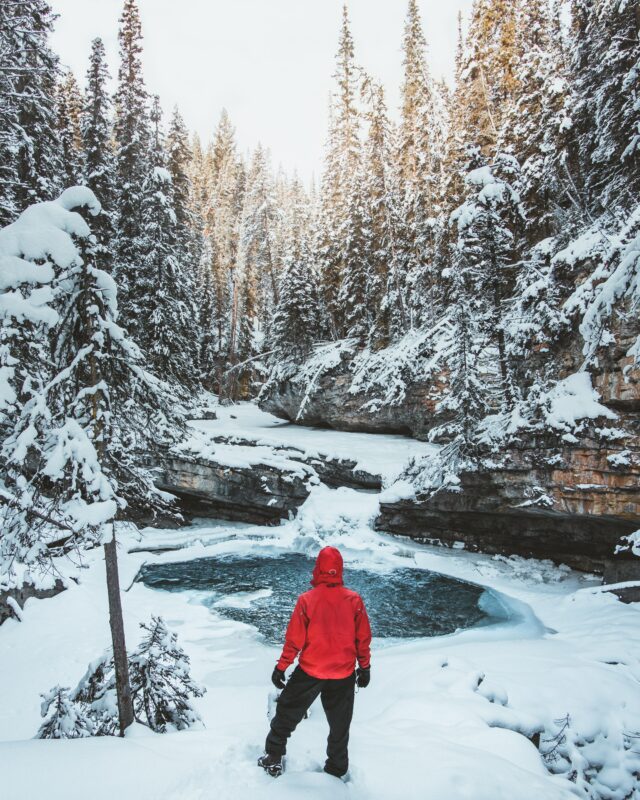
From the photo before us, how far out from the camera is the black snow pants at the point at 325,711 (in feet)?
12.8

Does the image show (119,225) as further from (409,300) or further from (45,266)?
(45,266)

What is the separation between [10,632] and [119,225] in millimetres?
20082

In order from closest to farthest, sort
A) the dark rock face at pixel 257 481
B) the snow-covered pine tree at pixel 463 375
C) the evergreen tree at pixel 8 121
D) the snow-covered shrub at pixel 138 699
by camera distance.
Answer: the snow-covered shrub at pixel 138 699, the evergreen tree at pixel 8 121, the snow-covered pine tree at pixel 463 375, the dark rock face at pixel 257 481

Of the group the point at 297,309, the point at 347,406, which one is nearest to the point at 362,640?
the point at 347,406

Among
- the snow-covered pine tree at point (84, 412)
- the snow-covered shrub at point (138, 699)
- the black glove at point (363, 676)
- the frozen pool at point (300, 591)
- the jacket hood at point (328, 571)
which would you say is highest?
the snow-covered pine tree at point (84, 412)

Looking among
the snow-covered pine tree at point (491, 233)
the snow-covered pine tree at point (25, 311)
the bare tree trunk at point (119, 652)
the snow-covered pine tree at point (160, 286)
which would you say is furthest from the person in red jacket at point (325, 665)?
the snow-covered pine tree at point (160, 286)

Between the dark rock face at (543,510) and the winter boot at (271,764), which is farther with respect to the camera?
the dark rock face at (543,510)

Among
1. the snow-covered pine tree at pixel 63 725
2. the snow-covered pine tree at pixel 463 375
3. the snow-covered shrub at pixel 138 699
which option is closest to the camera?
the snow-covered pine tree at pixel 63 725

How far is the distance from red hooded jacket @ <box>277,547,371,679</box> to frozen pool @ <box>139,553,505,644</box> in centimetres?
678

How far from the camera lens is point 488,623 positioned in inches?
434

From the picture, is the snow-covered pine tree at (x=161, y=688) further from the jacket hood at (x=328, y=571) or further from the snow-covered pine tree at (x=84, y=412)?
the jacket hood at (x=328, y=571)

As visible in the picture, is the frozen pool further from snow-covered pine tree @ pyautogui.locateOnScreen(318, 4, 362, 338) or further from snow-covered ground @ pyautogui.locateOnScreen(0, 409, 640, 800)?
snow-covered pine tree @ pyautogui.locateOnScreen(318, 4, 362, 338)

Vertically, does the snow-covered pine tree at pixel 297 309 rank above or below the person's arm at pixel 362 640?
above

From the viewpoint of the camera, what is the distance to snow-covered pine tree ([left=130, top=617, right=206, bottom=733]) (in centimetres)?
533
